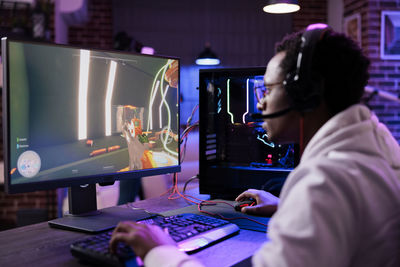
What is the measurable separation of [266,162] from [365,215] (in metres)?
0.86

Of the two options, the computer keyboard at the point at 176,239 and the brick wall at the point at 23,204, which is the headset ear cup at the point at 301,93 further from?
the brick wall at the point at 23,204

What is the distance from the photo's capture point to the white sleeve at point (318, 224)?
1.71ft

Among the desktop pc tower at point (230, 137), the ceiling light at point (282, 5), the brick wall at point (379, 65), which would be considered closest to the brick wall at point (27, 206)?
the ceiling light at point (282, 5)

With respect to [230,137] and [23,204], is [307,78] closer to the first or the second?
[230,137]

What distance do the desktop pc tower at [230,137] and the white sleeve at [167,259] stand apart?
738 mm

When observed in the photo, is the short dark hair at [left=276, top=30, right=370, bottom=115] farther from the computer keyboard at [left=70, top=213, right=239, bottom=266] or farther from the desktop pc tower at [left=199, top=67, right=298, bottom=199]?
the desktop pc tower at [left=199, top=67, right=298, bottom=199]

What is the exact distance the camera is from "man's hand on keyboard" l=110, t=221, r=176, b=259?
0.72 m

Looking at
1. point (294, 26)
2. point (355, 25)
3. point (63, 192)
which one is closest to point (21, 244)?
point (63, 192)

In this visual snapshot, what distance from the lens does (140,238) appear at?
73 cm

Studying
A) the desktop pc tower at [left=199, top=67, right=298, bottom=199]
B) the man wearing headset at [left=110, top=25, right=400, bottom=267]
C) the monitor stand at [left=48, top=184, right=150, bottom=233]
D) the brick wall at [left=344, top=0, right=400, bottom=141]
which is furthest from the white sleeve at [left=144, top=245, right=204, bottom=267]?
the brick wall at [left=344, top=0, right=400, bottom=141]

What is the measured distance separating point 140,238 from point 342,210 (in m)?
0.38

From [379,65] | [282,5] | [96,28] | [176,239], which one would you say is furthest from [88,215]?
[96,28]

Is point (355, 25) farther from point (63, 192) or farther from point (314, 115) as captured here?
point (314, 115)

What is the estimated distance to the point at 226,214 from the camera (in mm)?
1168
